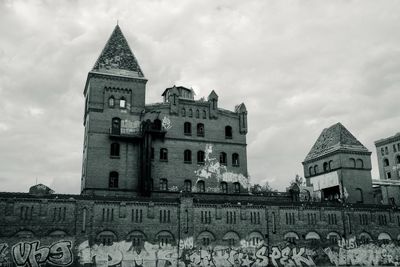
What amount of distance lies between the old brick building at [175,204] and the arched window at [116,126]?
0.35ft

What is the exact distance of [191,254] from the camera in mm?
35156

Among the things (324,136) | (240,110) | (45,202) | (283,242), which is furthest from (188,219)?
(324,136)

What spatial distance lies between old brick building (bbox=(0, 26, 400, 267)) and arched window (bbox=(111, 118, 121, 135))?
0.35 feet

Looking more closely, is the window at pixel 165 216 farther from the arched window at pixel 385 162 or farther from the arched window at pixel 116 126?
the arched window at pixel 385 162

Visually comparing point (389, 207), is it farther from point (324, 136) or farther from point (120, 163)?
point (120, 163)

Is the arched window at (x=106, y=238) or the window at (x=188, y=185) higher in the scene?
the window at (x=188, y=185)

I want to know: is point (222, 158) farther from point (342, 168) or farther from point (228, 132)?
point (342, 168)

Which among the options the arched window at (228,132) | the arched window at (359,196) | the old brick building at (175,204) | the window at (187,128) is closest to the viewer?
the old brick building at (175,204)

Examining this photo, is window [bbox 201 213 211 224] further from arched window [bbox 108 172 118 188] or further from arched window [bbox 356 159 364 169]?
arched window [bbox 356 159 364 169]

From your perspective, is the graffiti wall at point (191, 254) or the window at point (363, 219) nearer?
the graffiti wall at point (191, 254)

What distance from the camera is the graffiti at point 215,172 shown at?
45.0 meters

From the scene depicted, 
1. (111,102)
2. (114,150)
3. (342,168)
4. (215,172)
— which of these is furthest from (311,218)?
(111,102)

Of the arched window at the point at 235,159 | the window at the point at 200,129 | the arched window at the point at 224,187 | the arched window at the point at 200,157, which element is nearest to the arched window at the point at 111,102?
the window at the point at 200,129

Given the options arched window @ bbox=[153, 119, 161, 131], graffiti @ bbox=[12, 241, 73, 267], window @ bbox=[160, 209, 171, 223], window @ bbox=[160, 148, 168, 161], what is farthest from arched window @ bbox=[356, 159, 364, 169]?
graffiti @ bbox=[12, 241, 73, 267]
